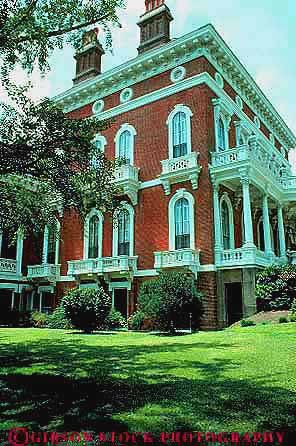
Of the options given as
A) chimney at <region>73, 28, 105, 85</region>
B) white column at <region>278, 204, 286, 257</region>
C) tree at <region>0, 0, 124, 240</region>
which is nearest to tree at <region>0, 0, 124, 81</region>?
tree at <region>0, 0, 124, 240</region>

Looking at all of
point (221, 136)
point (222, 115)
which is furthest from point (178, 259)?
point (222, 115)

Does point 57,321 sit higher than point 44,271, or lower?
lower

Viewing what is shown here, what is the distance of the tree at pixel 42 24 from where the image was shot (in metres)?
9.34

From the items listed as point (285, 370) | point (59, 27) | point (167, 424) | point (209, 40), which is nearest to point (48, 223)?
point (59, 27)

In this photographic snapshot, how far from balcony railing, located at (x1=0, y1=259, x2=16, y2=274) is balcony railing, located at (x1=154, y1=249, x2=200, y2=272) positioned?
11.5 metres

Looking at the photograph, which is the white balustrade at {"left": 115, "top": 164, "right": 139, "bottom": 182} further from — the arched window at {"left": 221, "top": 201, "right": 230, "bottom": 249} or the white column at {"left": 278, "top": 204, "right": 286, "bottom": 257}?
the white column at {"left": 278, "top": 204, "right": 286, "bottom": 257}

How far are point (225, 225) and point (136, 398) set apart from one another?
62.0ft

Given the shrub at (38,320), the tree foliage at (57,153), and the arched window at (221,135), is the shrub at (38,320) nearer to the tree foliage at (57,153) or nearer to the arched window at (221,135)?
the tree foliage at (57,153)

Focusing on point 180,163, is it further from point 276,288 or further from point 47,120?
point 47,120

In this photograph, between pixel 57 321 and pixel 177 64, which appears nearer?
pixel 57 321

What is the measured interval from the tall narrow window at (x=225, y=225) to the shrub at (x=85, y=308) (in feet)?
30.0

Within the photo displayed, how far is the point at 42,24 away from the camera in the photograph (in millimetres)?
9930

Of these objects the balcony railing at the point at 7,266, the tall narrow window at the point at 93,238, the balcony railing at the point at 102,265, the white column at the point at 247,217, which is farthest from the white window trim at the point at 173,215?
the balcony railing at the point at 7,266

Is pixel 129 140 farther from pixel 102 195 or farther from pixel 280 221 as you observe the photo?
pixel 102 195
